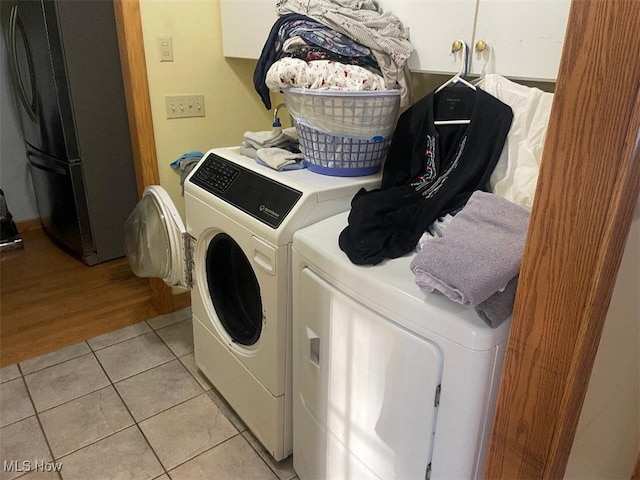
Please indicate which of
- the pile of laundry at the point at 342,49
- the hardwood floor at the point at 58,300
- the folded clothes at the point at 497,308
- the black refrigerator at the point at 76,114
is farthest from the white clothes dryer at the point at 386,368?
the black refrigerator at the point at 76,114

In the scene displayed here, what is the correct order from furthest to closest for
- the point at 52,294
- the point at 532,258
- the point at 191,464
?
the point at 52,294 < the point at 191,464 < the point at 532,258

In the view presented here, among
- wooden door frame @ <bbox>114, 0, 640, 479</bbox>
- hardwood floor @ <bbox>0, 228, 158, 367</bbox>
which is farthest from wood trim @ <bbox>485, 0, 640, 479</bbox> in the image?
hardwood floor @ <bbox>0, 228, 158, 367</bbox>

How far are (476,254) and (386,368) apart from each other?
0.33 metres

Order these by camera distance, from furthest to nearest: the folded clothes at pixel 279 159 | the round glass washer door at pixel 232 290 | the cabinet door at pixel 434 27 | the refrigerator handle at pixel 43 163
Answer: the refrigerator handle at pixel 43 163, the round glass washer door at pixel 232 290, the folded clothes at pixel 279 159, the cabinet door at pixel 434 27

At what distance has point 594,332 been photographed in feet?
2.33

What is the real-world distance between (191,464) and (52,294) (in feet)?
5.01

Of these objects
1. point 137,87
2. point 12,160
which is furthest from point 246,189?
point 12,160

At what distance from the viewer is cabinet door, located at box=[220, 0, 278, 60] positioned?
6.14 feet

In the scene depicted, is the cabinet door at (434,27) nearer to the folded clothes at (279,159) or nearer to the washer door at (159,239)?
Result: the folded clothes at (279,159)

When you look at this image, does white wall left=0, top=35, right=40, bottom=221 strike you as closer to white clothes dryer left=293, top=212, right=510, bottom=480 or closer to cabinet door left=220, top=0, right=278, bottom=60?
cabinet door left=220, top=0, right=278, bottom=60

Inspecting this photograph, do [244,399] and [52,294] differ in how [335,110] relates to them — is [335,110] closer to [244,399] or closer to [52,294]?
[244,399]

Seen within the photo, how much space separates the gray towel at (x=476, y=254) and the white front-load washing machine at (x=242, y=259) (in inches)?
18.3

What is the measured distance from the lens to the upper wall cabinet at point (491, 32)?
110 centimetres

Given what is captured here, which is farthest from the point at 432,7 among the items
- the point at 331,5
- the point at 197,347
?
the point at 197,347
